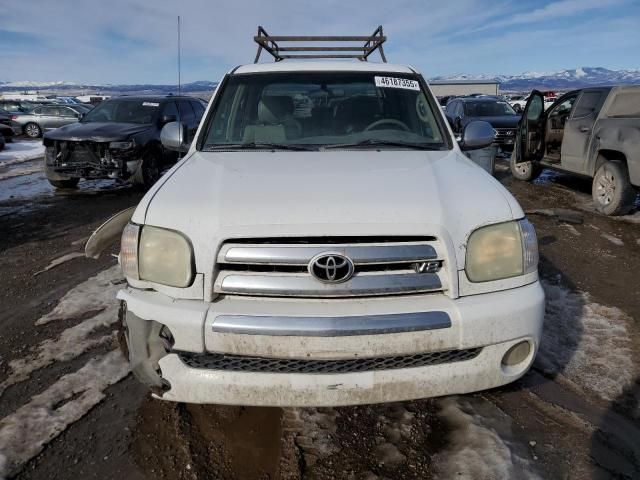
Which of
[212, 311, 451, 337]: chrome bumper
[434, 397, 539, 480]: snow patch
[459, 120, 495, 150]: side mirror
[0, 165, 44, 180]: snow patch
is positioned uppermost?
[459, 120, 495, 150]: side mirror

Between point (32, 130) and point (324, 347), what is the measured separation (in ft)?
77.1

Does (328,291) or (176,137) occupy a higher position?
(176,137)

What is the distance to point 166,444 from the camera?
2309 millimetres

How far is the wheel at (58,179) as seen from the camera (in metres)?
8.58

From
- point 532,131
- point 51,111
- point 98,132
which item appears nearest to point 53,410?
point 98,132

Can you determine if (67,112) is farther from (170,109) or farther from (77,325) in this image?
(77,325)

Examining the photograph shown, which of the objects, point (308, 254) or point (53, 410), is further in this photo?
point (53, 410)

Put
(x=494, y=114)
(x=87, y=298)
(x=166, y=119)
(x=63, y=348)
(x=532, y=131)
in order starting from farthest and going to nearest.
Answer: (x=494, y=114)
(x=166, y=119)
(x=532, y=131)
(x=87, y=298)
(x=63, y=348)

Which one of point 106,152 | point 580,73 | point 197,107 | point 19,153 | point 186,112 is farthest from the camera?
point 580,73

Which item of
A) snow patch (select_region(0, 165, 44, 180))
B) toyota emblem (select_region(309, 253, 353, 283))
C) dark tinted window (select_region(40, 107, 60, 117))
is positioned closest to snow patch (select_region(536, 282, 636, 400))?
toyota emblem (select_region(309, 253, 353, 283))

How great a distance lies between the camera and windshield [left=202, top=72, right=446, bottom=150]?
321cm

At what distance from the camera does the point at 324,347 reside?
192 centimetres

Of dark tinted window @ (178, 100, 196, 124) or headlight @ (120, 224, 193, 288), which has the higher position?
dark tinted window @ (178, 100, 196, 124)

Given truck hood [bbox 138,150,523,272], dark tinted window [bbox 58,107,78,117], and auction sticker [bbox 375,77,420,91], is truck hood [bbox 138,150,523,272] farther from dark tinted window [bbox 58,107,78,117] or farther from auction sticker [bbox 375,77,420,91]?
dark tinted window [bbox 58,107,78,117]
